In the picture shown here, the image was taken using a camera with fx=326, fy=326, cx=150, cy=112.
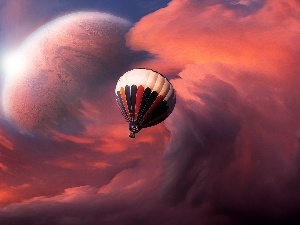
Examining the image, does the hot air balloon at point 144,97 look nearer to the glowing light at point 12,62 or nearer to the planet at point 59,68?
the planet at point 59,68

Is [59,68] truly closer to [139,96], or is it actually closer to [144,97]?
[139,96]

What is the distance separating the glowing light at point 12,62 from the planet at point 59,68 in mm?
44

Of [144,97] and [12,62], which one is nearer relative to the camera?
[144,97]

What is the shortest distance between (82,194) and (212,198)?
464cm

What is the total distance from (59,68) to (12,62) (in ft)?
4.37

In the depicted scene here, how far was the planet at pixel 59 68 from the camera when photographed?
9.36 meters

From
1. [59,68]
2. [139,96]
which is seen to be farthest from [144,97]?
[59,68]

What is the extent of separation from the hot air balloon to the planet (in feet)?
5.45

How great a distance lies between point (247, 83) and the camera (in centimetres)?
977

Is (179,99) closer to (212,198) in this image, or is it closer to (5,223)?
(212,198)

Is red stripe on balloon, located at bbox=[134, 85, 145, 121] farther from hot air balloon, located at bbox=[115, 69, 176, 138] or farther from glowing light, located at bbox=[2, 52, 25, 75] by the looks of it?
glowing light, located at bbox=[2, 52, 25, 75]

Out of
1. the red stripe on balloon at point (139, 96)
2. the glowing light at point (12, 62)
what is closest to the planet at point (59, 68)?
the glowing light at point (12, 62)

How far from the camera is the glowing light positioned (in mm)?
9521

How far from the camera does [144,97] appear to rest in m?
8.09
